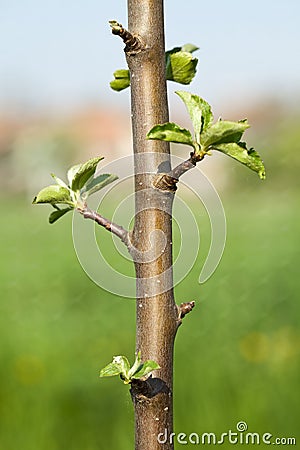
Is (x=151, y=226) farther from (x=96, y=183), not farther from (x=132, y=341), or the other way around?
(x=132, y=341)

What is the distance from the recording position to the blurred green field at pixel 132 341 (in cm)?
115

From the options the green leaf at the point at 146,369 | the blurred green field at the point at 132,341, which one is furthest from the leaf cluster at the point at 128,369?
the blurred green field at the point at 132,341

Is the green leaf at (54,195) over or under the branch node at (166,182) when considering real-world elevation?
over

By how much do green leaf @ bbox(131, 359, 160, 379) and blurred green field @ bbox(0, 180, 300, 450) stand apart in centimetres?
72

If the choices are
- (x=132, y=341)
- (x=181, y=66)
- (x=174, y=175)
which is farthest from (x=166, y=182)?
(x=132, y=341)

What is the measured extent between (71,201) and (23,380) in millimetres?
1051

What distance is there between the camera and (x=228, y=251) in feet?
6.75

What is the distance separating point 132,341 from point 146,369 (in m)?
1.28

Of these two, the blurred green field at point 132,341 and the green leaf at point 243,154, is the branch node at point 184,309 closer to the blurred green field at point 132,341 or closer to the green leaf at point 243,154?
the green leaf at point 243,154

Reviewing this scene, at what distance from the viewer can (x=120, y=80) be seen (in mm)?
393

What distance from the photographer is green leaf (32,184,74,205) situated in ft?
1.12

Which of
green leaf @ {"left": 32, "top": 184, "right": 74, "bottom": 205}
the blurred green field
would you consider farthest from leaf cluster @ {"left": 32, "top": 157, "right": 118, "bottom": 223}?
the blurred green field

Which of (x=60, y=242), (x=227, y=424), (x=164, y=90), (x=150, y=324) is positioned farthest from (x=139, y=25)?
(x=60, y=242)

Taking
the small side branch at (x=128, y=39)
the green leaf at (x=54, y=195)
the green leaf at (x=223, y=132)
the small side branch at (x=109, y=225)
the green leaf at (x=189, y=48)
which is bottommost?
the small side branch at (x=109, y=225)
